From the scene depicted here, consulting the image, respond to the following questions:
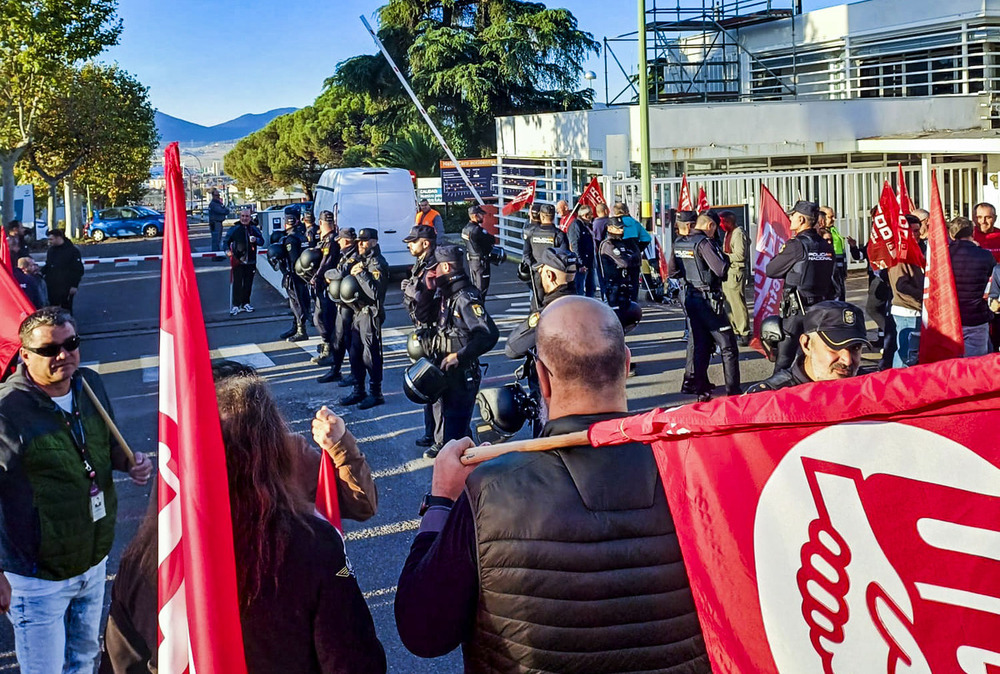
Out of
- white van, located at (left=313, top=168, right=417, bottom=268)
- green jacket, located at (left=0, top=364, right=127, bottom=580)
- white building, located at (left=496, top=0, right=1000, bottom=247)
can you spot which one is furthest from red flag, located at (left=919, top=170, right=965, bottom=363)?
white van, located at (left=313, top=168, right=417, bottom=268)

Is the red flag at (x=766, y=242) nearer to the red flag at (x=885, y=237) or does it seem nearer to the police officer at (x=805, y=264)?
the red flag at (x=885, y=237)

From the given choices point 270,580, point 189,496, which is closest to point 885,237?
point 270,580

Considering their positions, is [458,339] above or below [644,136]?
below

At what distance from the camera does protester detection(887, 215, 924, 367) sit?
9688mm

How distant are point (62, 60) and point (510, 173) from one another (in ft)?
64.3

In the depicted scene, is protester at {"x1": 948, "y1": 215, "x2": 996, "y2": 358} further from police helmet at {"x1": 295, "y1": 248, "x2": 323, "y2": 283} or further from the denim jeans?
police helmet at {"x1": 295, "y1": 248, "x2": 323, "y2": 283}

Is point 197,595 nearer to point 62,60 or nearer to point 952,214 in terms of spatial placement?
point 952,214

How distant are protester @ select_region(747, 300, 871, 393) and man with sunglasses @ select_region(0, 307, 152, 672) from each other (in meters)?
2.83

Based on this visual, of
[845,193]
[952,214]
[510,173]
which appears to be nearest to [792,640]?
[845,193]

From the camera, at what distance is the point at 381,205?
21.4 metres

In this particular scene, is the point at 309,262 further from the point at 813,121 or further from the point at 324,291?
the point at 813,121

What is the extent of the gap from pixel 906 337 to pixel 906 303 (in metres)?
0.33

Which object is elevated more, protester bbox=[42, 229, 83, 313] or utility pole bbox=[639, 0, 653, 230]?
utility pole bbox=[639, 0, 653, 230]

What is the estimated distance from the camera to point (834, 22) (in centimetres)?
2823
